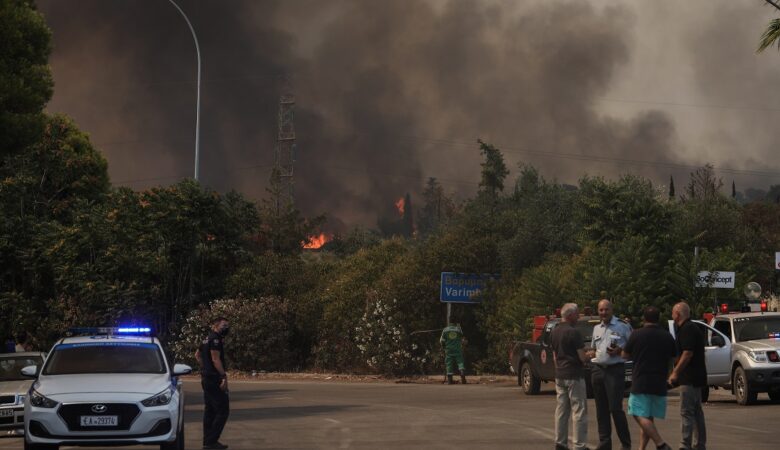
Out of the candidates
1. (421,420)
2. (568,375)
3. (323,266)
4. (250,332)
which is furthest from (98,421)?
(323,266)

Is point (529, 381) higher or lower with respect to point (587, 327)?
lower

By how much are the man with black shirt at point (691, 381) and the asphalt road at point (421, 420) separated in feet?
7.17

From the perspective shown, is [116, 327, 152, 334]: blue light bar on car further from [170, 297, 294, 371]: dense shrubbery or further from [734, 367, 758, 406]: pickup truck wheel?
[170, 297, 294, 371]: dense shrubbery

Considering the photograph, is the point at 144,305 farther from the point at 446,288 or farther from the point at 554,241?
the point at 554,241

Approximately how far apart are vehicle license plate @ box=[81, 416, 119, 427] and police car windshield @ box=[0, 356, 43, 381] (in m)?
7.85

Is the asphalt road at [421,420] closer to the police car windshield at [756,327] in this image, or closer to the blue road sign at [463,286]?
the police car windshield at [756,327]

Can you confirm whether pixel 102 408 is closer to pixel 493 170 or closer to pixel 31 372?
pixel 31 372

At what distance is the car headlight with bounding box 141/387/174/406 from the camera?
15055mm

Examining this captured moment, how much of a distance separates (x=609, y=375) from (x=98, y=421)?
646 cm

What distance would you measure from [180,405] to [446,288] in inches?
961

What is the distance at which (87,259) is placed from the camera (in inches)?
1793

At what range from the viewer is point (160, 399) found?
15.2 metres

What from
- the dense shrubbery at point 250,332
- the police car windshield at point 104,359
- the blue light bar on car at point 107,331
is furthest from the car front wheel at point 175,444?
the dense shrubbery at point 250,332

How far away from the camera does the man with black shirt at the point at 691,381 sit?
14086 mm
